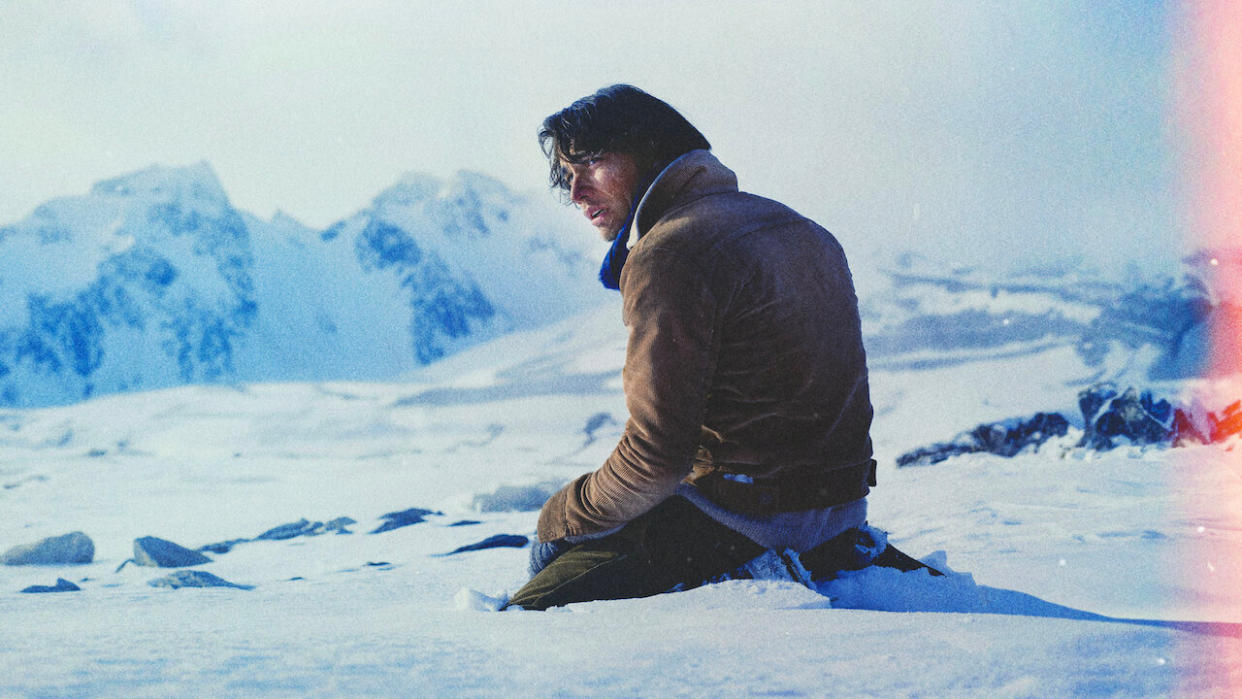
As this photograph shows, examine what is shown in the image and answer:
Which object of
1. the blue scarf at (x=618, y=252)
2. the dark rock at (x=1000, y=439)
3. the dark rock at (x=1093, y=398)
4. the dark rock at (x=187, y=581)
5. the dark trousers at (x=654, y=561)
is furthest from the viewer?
the dark rock at (x=1093, y=398)

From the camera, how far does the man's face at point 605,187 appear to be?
1519mm

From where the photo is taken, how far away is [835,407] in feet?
4.37

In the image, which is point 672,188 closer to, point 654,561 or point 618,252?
point 618,252

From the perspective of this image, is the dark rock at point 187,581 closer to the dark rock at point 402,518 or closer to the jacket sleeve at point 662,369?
the dark rock at point 402,518

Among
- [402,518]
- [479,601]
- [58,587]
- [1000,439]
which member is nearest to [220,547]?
[402,518]

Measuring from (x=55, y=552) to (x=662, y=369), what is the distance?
2774 mm

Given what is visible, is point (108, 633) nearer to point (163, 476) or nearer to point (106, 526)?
point (106, 526)

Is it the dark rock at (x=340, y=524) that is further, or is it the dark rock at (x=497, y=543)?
the dark rock at (x=340, y=524)

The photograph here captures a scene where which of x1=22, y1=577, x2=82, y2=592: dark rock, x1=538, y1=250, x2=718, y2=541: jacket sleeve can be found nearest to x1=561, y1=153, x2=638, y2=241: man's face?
x1=538, y1=250, x2=718, y2=541: jacket sleeve

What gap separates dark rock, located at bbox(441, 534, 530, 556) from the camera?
272 cm

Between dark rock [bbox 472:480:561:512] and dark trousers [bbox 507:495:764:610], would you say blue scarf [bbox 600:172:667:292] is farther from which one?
dark rock [bbox 472:480:561:512]

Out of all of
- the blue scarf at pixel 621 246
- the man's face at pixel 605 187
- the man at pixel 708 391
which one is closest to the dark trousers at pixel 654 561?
the man at pixel 708 391

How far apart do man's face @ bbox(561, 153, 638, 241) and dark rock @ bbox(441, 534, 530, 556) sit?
153 cm

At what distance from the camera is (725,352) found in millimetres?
1289
